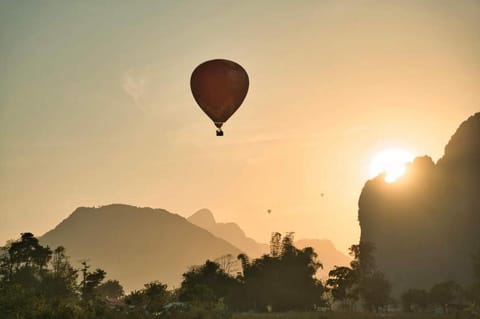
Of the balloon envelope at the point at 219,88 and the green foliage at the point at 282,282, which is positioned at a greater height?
the balloon envelope at the point at 219,88

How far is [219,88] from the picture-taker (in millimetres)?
31531

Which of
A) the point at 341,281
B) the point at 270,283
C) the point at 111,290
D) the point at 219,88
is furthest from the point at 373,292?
the point at 111,290

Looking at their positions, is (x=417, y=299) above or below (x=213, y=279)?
below

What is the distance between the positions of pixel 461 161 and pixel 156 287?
359 ft

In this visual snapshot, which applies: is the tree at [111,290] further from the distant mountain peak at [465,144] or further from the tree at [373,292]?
the distant mountain peak at [465,144]

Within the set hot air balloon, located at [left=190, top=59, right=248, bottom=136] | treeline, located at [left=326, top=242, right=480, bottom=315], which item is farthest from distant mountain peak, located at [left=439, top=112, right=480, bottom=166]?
hot air balloon, located at [left=190, top=59, right=248, bottom=136]

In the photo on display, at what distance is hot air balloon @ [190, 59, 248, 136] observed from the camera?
31531 millimetres

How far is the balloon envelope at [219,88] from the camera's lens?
103 ft

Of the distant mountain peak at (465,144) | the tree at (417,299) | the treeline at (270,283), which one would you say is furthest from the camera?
the distant mountain peak at (465,144)

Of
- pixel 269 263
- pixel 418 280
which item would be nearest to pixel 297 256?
pixel 269 263

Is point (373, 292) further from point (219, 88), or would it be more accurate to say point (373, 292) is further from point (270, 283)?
point (219, 88)

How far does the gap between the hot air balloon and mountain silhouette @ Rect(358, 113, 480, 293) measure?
110m

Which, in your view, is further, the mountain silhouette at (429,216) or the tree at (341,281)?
the mountain silhouette at (429,216)

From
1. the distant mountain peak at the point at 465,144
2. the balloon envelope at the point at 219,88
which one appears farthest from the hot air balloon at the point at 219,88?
the distant mountain peak at the point at 465,144
